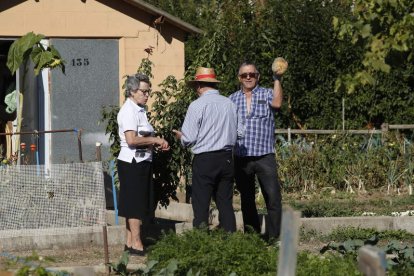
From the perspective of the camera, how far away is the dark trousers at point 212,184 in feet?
31.9

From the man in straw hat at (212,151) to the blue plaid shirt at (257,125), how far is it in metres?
0.38

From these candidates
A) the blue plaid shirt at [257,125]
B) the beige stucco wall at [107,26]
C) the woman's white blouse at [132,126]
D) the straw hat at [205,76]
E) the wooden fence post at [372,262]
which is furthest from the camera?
the beige stucco wall at [107,26]

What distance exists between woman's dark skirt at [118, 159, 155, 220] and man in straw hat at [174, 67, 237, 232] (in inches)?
18.1

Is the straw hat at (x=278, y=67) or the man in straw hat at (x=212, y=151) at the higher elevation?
the straw hat at (x=278, y=67)

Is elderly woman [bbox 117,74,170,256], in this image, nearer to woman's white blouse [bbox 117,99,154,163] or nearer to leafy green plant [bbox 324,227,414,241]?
woman's white blouse [bbox 117,99,154,163]

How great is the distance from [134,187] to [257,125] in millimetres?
1415

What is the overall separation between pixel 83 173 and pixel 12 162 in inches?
122

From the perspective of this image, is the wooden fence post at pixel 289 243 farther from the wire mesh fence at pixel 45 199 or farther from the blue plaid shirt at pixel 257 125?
the blue plaid shirt at pixel 257 125

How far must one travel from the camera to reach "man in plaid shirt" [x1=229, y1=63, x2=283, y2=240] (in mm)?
10242

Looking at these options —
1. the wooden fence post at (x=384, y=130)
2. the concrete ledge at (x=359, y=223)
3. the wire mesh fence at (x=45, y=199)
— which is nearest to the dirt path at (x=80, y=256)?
the wire mesh fence at (x=45, y=199)

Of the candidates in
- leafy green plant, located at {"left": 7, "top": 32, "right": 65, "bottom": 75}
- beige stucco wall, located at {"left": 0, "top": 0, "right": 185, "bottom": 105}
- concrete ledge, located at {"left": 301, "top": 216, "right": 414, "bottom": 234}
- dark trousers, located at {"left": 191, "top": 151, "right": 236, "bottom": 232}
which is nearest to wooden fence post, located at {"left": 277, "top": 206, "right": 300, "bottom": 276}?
dark trousers, located at {"left": 191, "top": 151, "right": 236, "bottom": 232}

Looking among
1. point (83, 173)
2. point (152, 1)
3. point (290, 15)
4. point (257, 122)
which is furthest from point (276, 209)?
point (152, 1)

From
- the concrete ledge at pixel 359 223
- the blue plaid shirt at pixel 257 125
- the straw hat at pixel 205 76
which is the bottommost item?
the concrete ledge at pixel 359 223

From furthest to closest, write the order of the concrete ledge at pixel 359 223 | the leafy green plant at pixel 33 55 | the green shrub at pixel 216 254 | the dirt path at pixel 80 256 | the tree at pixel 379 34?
1. the leafy green plant at pixel 33 55
2. the concrete ledge at pixel 359 223
3. the dirt path at pixel 80 256
4. the green shrub at pixel 216 254
5. the tree at pixel 379 34
